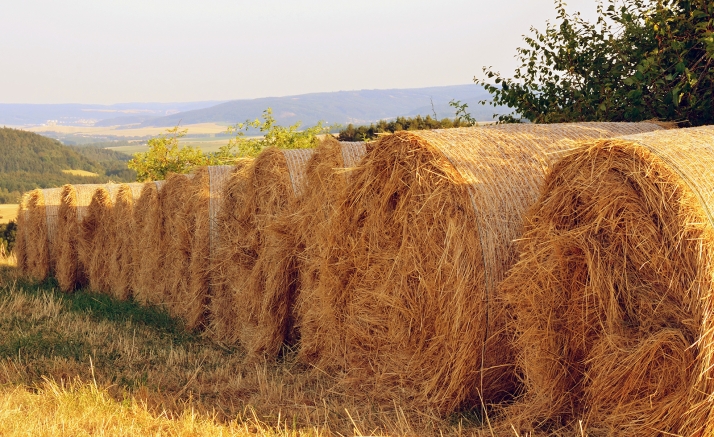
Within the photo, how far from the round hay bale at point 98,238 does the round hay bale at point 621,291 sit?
999cm

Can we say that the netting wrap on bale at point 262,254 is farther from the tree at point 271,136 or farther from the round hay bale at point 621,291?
the tree at point 271,136

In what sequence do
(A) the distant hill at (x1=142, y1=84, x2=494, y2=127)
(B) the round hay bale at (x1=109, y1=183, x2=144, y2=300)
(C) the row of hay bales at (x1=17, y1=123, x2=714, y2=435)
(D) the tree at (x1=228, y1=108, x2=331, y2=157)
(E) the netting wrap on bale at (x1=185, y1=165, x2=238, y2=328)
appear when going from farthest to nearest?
(A) the distant hill at (x1=142, y1=84, x2=494, y2=127)
(D) the tree at (x1=228, y1=108, x2=331, y2=157)
(B) the round hay bale at (x1=109, y1=183, x2=144, y2=300)
(E) the netting wrap on bale at (x1=185, y1=165, x2=238, y2=328)
(C) the row of hay bales at (x1=17, y1=123, x2=714, y2=435)

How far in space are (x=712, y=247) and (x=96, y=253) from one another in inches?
466

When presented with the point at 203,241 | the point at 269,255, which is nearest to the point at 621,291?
the point at 269,255

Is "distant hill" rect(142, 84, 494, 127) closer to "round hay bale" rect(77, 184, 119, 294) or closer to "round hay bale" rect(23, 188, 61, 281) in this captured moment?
"round hay bale" rect(23, 188, 61, 281)

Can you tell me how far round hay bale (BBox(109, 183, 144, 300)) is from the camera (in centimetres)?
1225

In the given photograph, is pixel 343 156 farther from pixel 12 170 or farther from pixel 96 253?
pixel 12 170


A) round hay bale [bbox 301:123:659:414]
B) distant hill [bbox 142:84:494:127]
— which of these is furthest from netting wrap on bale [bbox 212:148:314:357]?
distant hill [bbox 142:84:494:127]

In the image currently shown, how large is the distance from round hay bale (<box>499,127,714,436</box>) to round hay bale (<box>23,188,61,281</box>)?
12.7 m

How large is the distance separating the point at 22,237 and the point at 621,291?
15518 millimetres

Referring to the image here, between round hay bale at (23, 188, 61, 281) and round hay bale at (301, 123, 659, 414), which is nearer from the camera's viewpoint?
round hay bale at (301, 123, 659, 414)

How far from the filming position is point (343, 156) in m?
6.85

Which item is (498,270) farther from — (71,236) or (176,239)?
(71,236)

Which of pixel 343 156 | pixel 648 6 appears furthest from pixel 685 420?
pixel 648 6
